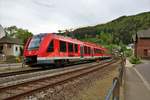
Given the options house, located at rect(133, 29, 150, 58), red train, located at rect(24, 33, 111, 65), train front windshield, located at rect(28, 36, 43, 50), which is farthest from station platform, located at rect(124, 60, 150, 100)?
house, located at rect(133, 29, 150, 58)

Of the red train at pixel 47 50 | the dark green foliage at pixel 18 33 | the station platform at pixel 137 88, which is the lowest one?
the station platform at pixel 137 88

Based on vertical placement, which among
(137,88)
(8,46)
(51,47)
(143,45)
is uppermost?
(143,45)

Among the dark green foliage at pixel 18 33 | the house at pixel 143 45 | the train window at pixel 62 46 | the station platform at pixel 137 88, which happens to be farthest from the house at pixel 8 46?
the station platform at pixel 137 88

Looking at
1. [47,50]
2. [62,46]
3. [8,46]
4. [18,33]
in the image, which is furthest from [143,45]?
[47,50]

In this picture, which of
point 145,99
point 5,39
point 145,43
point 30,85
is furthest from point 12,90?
point 145,43

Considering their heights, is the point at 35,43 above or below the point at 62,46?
above

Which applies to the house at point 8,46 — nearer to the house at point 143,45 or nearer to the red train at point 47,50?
the house at point 143,45

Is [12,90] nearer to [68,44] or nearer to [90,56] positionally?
[68,44]

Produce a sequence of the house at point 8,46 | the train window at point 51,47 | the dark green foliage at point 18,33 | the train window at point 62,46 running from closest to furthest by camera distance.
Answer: the train window at point 51,47 < the train window at point 62,46 < the house at point 8,46 < the dark green foliage at point 18,33

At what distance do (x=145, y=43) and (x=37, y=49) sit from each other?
6489 cm

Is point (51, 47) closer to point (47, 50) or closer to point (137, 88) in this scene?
point (47, 50)

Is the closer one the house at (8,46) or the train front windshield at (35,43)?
the train front windshield at (35,43)

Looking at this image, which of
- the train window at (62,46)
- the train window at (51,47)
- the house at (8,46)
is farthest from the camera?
the house at (8,46)

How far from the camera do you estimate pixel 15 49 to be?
7231 cm
